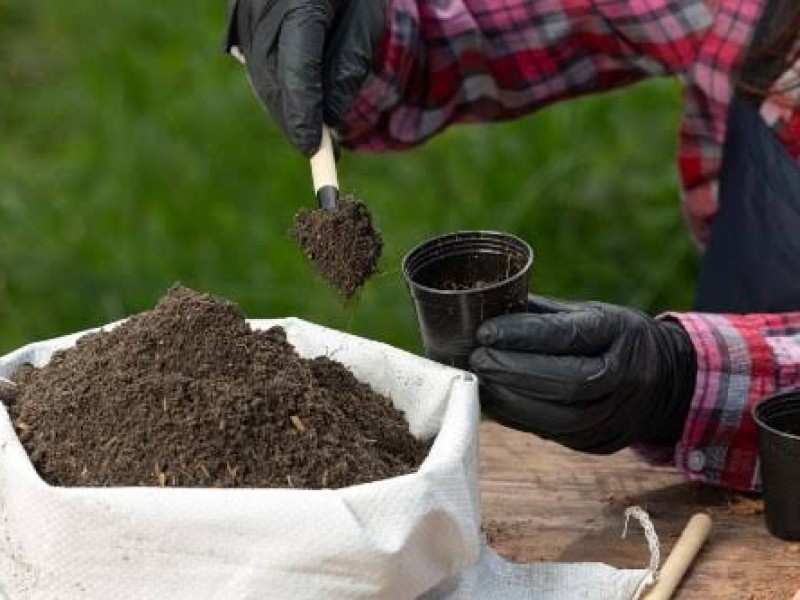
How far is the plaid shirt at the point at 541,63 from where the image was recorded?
2.75 metres

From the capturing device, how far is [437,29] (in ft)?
9.36

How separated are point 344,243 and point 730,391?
598 mm

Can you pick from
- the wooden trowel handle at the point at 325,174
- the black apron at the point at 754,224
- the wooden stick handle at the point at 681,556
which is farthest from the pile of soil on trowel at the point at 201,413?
the black apron at the point at 754,224

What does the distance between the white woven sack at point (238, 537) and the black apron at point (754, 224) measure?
2.91 ft

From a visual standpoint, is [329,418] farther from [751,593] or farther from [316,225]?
[751,593]

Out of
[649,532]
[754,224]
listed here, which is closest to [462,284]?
[649,532]

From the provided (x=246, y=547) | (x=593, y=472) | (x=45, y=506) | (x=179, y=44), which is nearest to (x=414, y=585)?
(x=246, y=547)

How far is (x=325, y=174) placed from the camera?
88.7 inches

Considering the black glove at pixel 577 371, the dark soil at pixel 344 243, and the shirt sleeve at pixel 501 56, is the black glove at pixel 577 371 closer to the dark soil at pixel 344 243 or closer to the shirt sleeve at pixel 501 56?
the dark soil at pixel 344 243

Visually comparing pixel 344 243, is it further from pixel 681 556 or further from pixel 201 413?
pixel 681 556

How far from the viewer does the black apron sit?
2.56 m

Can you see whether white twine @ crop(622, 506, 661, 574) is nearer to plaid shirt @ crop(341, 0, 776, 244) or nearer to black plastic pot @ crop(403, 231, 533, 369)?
black plastic pot @ crop(403, 231, 533, 369)

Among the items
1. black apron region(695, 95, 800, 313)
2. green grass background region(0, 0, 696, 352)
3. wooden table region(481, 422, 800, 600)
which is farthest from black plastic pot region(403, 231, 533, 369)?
green grass background region(0, 0, 696, 352)

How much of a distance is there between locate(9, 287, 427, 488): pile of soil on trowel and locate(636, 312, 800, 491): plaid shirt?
467 millimetres
